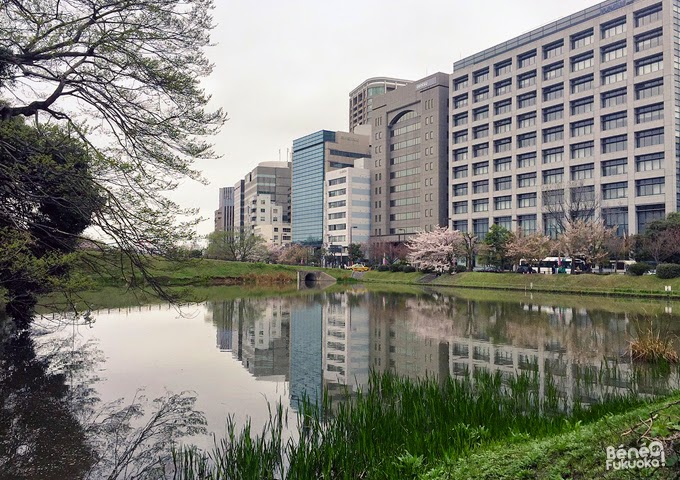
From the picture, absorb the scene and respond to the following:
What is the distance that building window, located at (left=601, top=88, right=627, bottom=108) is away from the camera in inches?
2694

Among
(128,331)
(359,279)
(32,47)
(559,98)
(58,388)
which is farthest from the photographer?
(359,279)

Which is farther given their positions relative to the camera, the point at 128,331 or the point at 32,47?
the point at 128,331

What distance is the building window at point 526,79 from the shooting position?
266 feet

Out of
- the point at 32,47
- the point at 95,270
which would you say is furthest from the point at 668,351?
the point at 32,47

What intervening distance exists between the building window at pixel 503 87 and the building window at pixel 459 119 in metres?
7.64

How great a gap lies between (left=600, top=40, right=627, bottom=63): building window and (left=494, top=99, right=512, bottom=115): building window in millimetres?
16205

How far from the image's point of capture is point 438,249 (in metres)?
82.6

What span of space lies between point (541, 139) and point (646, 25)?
63.9ft

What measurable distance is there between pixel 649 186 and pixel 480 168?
2886 cm

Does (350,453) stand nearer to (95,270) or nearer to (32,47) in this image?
(95,270)

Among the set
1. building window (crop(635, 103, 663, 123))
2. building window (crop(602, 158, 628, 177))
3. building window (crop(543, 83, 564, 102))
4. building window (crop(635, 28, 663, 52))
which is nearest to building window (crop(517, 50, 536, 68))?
building window (crop(543, 83, 564, 102))

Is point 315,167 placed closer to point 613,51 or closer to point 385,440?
point 613,51

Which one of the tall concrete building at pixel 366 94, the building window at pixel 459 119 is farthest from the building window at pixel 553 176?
the tall concrete building at pixel 366 94

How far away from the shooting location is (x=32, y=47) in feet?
34.8
